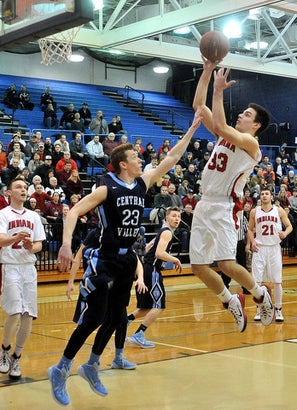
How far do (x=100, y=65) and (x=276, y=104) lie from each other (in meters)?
7.46

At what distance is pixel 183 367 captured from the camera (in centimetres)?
671

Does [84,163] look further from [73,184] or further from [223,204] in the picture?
[223,204]

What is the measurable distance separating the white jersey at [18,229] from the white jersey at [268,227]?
428 cm

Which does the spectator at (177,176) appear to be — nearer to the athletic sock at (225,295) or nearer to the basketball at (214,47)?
the athletic sock at (225,295)

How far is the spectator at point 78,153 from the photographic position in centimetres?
1712

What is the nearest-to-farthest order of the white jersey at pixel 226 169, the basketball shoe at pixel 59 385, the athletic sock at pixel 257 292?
1. the basketball shoe at pixel 59 385
2. the white jersey at pixel 226 169
3. the athletic sock at pixel 257 292

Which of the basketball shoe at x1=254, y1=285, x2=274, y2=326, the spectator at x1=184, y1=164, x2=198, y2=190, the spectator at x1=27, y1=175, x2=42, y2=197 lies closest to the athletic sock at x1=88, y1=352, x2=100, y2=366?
the basketball shoe at x1=254, y1=285, x2=274, y2=326

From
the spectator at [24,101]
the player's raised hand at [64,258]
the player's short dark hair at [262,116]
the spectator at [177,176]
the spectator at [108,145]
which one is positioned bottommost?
the player's raised hand at [64,258]

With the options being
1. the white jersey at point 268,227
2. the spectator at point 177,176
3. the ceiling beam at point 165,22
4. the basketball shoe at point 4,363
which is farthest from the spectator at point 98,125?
the basketball shoe at point 4,363

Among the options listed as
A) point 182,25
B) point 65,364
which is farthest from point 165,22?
point 65,364

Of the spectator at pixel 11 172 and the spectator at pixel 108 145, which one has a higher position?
the spectator at pixel 108 145

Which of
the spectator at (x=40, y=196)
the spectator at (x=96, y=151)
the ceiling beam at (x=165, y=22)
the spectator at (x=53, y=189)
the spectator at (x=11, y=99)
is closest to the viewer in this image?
the ceiling beam at (x=165, y=22)

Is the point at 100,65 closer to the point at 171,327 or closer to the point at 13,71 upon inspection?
the point at 13,71

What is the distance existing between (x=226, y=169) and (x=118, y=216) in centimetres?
110
